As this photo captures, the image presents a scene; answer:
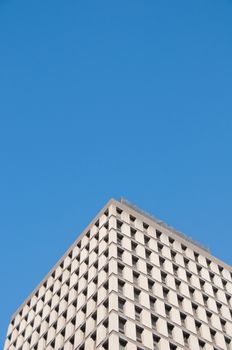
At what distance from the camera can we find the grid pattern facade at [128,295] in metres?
66.2

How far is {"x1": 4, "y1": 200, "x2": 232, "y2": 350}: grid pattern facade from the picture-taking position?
6619cm

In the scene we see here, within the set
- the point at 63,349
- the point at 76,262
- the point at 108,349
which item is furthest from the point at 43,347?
the point at 108,349

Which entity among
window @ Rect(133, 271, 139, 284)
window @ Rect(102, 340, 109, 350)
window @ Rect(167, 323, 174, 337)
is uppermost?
window @ Rect(133, 271, 139, 284)

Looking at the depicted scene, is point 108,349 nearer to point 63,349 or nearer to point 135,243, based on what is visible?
point 63,349

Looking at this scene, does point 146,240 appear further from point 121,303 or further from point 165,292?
point 121,303

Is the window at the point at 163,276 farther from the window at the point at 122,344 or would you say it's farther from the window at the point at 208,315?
the window at the point at 122,344

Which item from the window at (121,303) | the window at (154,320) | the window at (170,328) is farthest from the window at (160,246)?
the window at (121,303)

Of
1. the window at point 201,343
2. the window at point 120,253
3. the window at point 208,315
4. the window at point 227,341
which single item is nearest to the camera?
the window at point 201,343

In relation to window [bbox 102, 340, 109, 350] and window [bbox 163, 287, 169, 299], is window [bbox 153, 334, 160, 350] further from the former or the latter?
window [bbox 163, 287, 169, 299]

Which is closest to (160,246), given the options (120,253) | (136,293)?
(120,253)

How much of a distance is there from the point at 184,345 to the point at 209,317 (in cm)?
853

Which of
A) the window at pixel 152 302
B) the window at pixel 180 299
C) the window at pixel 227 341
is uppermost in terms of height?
the window at pixel 180 299

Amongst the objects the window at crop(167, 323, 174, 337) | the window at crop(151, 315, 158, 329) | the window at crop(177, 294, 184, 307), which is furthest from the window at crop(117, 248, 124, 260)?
the window at crop(167, 323, 174, 337)

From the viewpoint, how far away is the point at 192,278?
79688 millimetres
